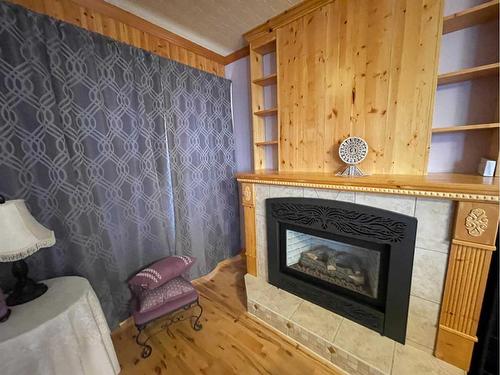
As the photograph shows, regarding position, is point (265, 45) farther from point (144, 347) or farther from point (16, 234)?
point (144, 347)

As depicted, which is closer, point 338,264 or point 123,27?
point 123,27

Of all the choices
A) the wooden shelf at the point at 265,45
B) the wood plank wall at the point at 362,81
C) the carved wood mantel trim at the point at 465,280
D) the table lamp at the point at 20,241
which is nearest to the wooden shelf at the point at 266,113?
the wood plank wall at the point at 362,81

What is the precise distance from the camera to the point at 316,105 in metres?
1.62

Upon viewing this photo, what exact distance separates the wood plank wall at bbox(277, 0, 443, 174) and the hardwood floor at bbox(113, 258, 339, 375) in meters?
1.38

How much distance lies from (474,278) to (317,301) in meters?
0.94

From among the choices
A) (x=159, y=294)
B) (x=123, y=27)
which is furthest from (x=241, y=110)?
(x=159, y=294)

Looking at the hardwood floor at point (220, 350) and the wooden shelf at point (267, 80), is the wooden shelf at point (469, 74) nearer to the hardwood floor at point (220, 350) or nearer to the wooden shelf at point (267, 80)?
the wooden shelf at point (267, 80)

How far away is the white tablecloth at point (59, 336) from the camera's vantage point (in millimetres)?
860

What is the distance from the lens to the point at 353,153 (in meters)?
1.42

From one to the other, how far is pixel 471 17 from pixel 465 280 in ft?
4.56

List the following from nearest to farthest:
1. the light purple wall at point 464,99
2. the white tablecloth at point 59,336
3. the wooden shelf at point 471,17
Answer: the white tablecloth at point 59,336
the wooden shelf at point 471,17
the light purple wall at point 464,99

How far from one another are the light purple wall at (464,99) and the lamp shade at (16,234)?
235 cm

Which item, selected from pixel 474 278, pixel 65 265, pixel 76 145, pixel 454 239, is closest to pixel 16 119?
pixel 76 145

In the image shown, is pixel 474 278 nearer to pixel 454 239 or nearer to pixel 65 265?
pixel 454 239
